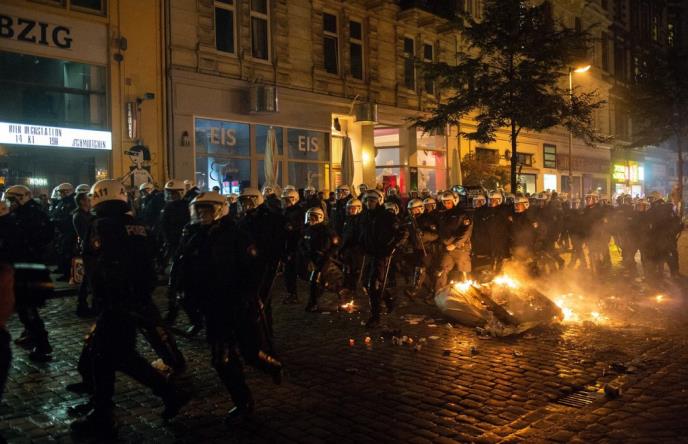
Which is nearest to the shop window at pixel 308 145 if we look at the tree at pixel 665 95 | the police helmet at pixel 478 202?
the police helmet at pixel 478 202

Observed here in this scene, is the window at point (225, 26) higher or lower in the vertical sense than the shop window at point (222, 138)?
higher

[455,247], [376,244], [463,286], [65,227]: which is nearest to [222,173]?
[65,227]

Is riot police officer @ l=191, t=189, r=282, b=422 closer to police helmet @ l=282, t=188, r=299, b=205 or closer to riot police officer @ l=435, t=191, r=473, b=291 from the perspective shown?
police helmet @ l=282, t=188, r=299, b=205

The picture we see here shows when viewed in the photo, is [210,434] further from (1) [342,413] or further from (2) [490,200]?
(2) [490,200]

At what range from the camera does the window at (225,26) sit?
19578 mm

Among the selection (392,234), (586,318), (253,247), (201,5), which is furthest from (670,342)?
(201,5)

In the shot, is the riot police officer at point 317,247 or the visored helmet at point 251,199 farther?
the riot police officer at point 317,247

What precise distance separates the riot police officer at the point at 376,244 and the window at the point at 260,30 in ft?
42.2

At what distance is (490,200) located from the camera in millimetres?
11820

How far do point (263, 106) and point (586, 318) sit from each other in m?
13.1

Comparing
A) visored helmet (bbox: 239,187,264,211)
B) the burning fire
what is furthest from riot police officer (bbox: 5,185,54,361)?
the burning fire

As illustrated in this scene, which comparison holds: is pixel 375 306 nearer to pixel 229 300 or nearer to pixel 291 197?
pixel 291 197

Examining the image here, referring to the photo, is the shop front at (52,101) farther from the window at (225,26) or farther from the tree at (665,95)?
the tree at (665,95)

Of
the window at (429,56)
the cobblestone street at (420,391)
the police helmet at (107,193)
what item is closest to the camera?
the cobblestone street at (420,391)
